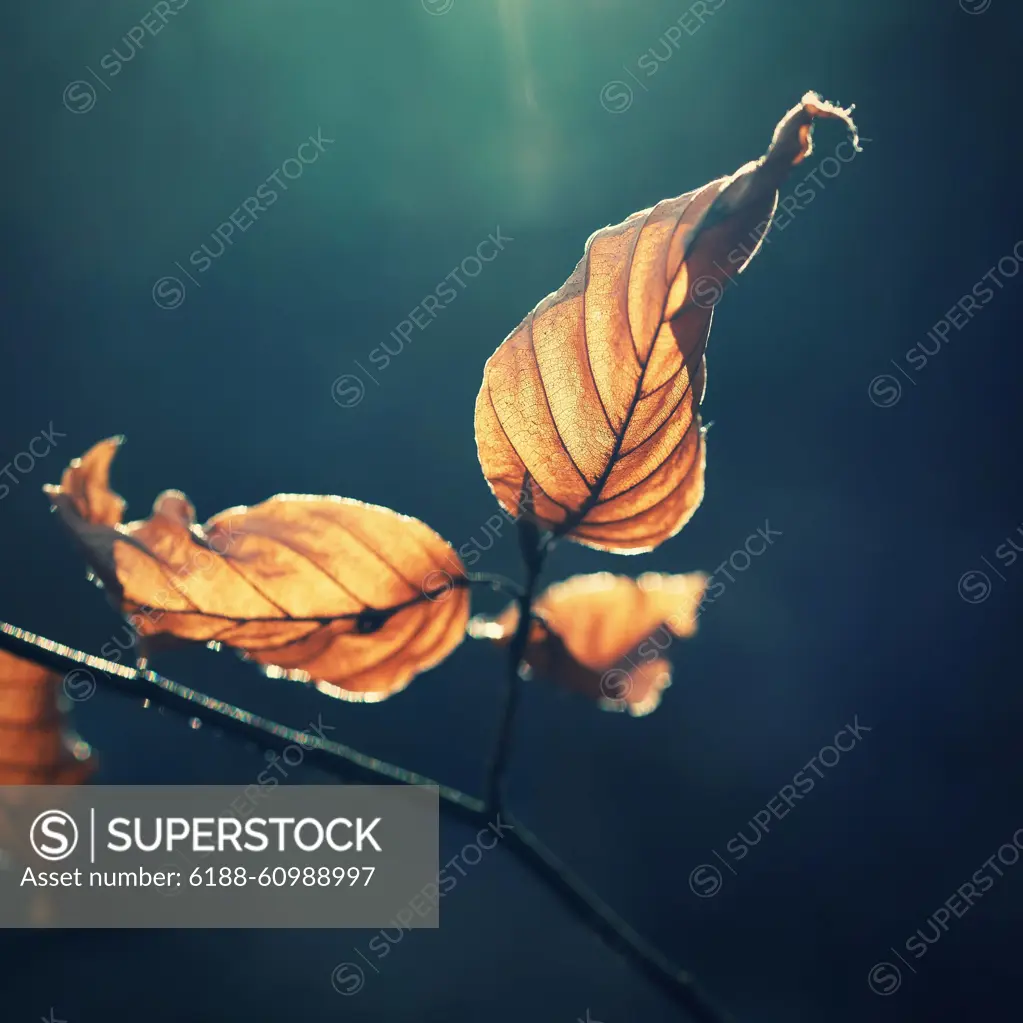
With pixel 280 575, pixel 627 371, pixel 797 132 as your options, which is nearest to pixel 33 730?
pixel 280 575

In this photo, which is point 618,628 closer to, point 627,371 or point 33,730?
point 627,371

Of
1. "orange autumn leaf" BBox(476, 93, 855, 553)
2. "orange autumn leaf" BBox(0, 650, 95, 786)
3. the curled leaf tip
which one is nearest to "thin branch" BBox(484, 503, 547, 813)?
"orange autumn leaf" BBox(476, 93, 855, 553)

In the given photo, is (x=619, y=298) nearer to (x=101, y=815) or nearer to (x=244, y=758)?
(x=101, y=815)

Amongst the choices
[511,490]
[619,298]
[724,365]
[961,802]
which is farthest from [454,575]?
[724,365]

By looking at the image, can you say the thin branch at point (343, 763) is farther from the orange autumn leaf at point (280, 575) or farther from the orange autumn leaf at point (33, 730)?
the orange autumn leaf at point (33, 730)

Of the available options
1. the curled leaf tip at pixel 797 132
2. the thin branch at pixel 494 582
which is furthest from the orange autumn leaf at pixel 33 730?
the curled leaf tip at pixel 797 132
